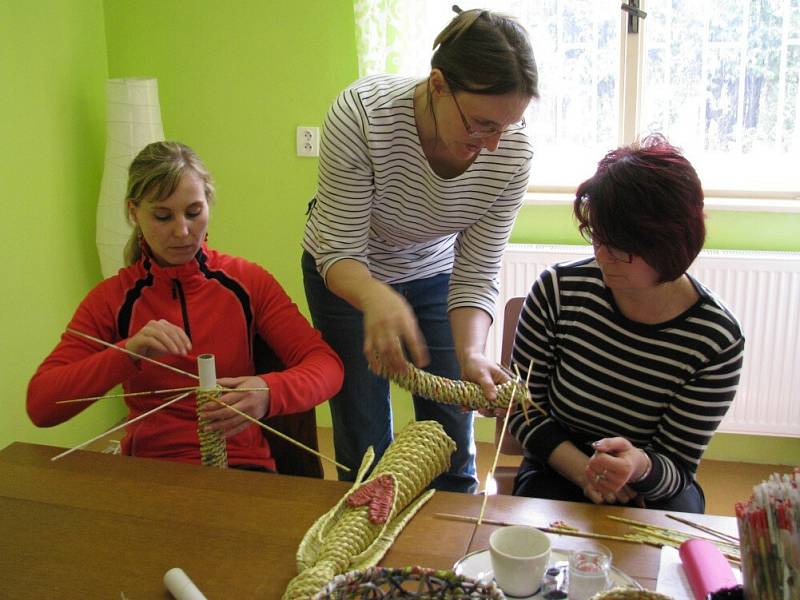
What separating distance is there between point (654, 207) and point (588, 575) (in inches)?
23.9

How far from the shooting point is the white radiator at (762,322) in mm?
2541

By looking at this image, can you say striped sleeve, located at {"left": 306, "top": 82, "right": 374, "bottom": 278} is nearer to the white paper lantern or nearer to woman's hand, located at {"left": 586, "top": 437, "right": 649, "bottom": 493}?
woman's hand, located at {"left": 586, "top": 437, "right": 649, "bottom": 493}

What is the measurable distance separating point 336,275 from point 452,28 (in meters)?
0.47

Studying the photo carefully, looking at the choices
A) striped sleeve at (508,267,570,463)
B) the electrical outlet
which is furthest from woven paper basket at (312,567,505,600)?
the electrical outlet

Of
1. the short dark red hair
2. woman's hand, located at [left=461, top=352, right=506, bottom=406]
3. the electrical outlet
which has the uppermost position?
the electrical outlet

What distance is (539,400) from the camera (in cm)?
154

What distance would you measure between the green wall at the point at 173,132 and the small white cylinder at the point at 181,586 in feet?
5.94

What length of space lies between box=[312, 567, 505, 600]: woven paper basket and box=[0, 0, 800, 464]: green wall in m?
2.01

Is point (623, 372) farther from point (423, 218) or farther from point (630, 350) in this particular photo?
point (423, 218)

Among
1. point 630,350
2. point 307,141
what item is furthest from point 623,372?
point 307,141

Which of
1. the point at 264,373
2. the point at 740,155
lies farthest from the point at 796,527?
the point at 740,155

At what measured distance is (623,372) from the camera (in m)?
1.45

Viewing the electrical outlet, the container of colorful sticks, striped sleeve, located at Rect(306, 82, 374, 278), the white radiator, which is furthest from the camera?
the electrical outlet

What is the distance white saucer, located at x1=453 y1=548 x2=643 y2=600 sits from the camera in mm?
1010
